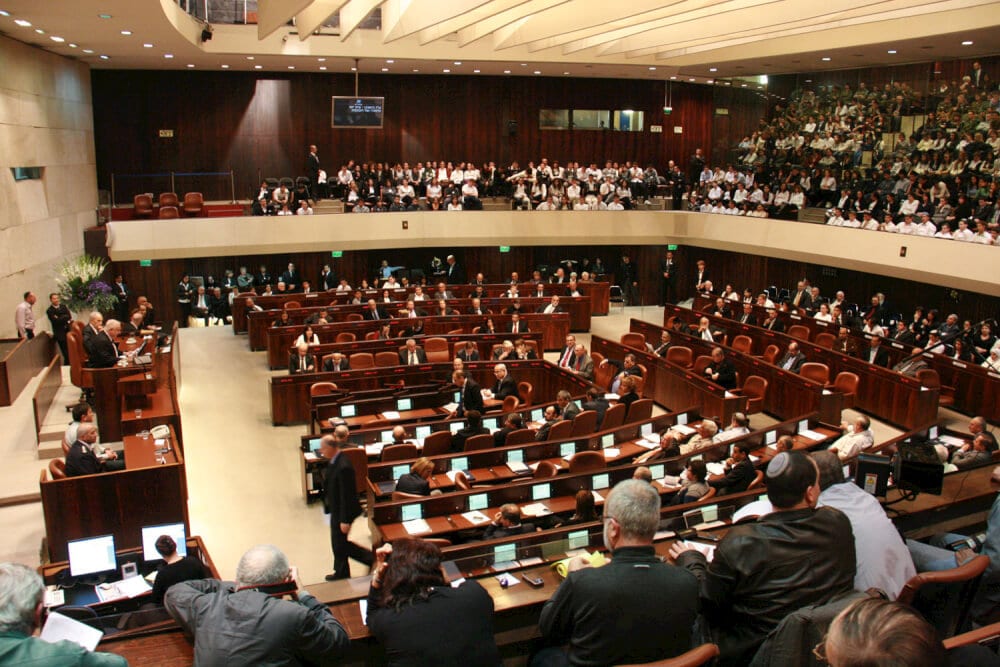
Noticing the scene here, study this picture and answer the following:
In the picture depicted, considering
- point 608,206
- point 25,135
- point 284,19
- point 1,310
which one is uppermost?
point 284,19

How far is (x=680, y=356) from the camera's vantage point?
14602mm

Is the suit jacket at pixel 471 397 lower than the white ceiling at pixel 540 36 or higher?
lower

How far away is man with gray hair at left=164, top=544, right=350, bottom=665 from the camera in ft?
9.21

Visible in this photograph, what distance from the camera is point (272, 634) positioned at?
9.25 feet

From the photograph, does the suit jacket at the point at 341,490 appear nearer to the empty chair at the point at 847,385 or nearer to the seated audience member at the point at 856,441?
the seated audience member at the point at 856,441

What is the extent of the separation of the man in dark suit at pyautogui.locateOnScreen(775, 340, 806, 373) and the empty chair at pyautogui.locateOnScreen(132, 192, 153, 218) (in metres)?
14.5

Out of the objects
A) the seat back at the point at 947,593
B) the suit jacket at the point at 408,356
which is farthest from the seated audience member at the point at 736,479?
the suit jacket at the point at 408,356

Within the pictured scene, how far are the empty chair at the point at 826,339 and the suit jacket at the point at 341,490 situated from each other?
10.5 m

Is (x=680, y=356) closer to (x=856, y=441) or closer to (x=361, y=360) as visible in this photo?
(x=361, y=360)

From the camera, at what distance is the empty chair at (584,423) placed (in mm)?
10395

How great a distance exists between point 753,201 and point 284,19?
43.5 ft

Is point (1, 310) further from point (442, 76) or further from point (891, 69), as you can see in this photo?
point (891, 69)

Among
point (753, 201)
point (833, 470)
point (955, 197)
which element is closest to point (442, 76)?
point (753, 201)

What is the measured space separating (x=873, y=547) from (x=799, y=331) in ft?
43.9
